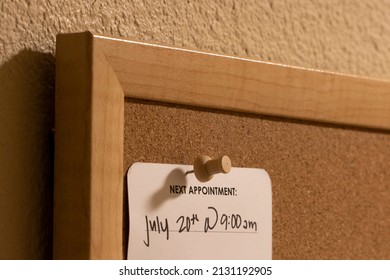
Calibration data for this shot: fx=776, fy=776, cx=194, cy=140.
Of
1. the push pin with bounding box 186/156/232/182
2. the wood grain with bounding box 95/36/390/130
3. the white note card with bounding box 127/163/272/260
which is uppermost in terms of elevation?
the wood grain with bounding box 95/36/390/130

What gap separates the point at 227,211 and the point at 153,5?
141 millimetres

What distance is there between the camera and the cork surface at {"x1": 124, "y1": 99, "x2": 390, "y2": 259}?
47 centimetres

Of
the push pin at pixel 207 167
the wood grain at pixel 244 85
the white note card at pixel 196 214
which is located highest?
the wood grain at pixel 244 85

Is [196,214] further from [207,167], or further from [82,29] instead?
[82,29]

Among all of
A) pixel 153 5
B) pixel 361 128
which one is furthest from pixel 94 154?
pixel 361 128

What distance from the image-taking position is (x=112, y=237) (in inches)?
16.9

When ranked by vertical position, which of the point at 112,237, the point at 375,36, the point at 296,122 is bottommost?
the point at 112,237

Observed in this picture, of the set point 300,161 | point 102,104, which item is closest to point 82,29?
point 102,104

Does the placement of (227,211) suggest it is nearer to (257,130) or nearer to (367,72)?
(257,130)

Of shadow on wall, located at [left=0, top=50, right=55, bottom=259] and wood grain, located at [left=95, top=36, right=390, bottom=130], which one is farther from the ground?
wood grain, located at [left=95, top=36, right=390, bottom=130]

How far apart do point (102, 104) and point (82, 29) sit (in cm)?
6

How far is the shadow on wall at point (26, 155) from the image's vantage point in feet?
1.40

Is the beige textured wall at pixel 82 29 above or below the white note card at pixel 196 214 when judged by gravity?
above

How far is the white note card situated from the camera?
1.49ft
